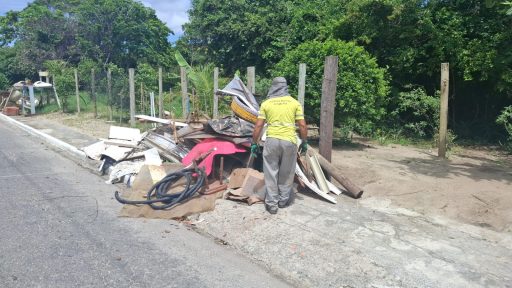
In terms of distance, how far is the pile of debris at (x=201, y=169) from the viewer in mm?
6266

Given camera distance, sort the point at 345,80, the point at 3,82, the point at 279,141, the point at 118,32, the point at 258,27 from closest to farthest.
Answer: the point at 279,141 < the point at 345,80 < the point at 258,27 < the point at 118,32 < the point at 3,82

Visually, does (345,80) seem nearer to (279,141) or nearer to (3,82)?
(279,141)

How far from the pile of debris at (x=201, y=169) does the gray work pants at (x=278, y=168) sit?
43 centimetres

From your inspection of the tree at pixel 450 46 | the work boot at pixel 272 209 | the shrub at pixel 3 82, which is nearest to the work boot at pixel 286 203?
the work boot at pixel 272 209

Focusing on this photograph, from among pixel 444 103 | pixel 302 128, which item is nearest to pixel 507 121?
pixel 444 103

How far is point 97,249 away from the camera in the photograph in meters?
4.71

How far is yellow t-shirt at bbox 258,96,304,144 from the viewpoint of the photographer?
589 centimetres

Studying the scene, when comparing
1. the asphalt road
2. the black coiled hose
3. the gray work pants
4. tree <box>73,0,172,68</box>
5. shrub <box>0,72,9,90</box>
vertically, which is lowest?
the asphalt road

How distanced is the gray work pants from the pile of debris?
43 centimetres

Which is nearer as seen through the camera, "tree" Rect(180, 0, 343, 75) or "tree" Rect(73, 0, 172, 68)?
"tree" Rect(180, 0, 343, 75)

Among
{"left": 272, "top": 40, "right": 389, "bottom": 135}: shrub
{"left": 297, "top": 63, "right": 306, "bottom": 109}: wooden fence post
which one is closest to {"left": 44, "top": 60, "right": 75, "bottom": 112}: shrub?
{"left": 272, "top": 40, "right": 389, "bottom": 135}: shrub

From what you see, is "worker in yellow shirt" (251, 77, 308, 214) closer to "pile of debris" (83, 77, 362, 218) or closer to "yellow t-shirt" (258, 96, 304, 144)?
"yellow t-shirt" (258, 96, 304, 144)

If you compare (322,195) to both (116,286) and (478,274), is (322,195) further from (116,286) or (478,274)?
(116,286)

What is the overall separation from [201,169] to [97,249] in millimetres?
2345
